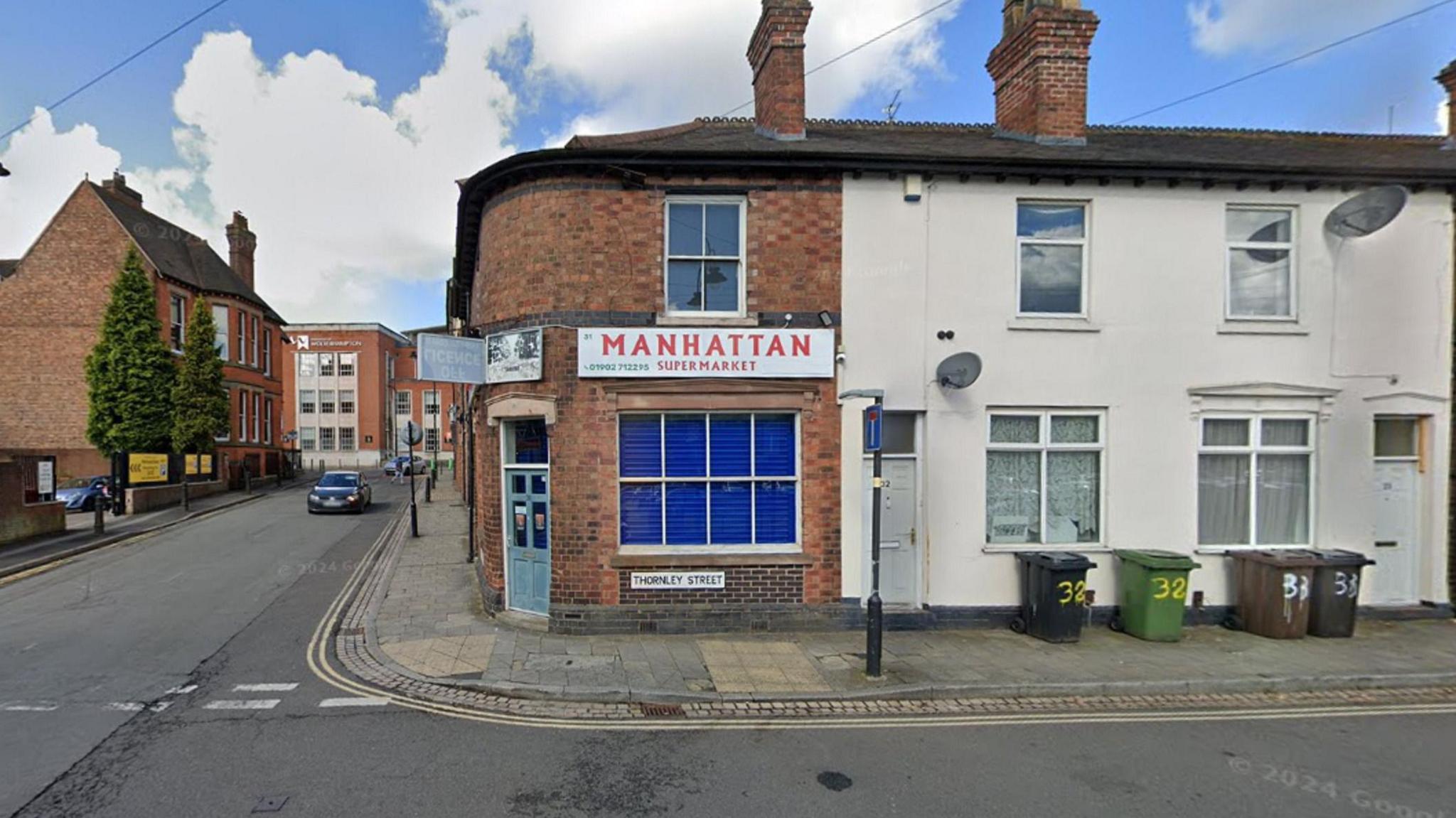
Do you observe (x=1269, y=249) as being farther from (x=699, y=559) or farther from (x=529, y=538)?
(x=529, y=538)

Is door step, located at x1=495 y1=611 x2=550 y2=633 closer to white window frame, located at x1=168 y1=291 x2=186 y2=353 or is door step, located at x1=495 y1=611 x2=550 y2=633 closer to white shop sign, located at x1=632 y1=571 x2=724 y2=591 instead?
white shop sign, located at x1=632 y1=571 x2=724 y2=591

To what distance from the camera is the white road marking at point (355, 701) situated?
19.1 ft

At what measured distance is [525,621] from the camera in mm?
8094

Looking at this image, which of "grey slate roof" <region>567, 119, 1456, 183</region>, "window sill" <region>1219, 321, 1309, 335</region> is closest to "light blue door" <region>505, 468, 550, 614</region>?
"grey slate roof" <region>567, 119, 1456, 183</region>

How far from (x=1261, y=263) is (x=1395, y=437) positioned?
320cm

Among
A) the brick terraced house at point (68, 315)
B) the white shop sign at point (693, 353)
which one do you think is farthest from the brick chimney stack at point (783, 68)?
the brick terraced house at point (68, 315)

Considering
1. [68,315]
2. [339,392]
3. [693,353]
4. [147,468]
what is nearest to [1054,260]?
[693,353]

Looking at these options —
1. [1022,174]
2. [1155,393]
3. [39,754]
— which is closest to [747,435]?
[1022,174]

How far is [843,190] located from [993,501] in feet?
15.1

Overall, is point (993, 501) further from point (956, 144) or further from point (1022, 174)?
point (956, 144)

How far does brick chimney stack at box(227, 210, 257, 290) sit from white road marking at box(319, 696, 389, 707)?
3848 centimetres

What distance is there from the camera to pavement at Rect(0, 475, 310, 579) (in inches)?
500

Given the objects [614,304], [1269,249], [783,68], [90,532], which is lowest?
[90,532]

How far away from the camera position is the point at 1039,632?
7660 mm
